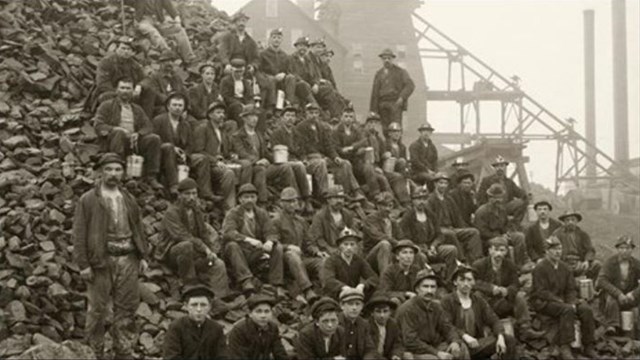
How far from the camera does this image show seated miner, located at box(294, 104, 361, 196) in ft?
57.2

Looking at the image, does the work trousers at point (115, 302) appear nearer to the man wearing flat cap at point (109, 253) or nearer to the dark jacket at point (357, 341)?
the man wearing flat cap at point (109, 253)

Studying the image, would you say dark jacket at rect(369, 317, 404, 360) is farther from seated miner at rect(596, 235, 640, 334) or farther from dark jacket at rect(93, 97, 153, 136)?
seated miner at rect(596, 235, 640, 334)

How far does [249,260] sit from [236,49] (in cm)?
712

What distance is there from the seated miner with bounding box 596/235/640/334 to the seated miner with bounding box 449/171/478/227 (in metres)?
2.70

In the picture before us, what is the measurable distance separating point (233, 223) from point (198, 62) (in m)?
7.37

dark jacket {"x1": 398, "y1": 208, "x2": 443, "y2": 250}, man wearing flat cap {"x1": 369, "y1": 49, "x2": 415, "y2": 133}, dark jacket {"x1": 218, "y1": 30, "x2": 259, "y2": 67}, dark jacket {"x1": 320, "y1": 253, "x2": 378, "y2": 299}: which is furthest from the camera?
man wearing flat cap {"x1": 369, "y1": 49, "x2": 415, "y2": 133}

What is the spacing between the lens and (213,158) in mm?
15492

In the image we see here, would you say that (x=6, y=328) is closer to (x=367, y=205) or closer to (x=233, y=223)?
(x=233, y=223)

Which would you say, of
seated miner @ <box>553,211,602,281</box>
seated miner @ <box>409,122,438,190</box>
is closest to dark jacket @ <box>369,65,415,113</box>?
seated miner @ <box>409,122,438,190</box>

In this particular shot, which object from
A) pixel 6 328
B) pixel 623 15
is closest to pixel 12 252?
pixel 6 328

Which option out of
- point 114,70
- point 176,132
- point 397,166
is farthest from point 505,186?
point 114,70

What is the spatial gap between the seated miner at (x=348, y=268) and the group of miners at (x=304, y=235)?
26 millimetres

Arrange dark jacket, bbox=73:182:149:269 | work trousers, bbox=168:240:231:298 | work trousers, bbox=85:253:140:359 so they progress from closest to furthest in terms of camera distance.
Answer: dark jacket, bbox=73:182:149:269 < work trousers, bbox=85:253:140:359 < work trousers, bbox=168:240:231:298

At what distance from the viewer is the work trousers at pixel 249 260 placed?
44.0ft
